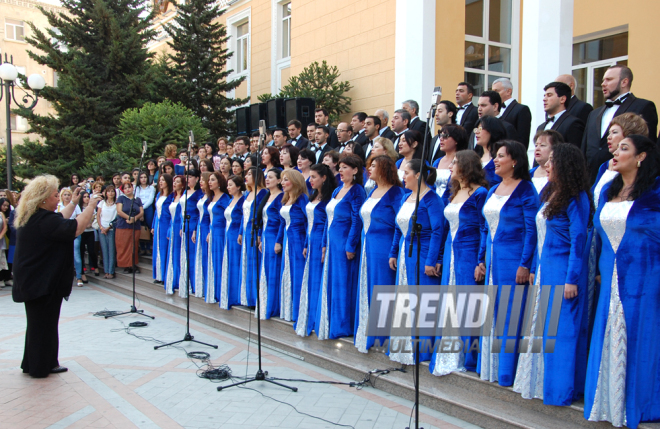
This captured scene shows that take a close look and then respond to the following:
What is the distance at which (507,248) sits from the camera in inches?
185

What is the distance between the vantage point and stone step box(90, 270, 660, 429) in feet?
14.1

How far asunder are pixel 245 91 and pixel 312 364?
658 inches

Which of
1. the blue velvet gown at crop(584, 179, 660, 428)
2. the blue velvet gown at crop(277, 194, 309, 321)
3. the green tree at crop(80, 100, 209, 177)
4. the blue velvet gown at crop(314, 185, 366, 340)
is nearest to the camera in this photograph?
the blue velvet gown at crop(584, 179, 660, 428)

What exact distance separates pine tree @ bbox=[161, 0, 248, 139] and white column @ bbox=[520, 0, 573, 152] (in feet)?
42.7

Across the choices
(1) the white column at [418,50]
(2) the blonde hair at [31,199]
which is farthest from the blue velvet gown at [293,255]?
(1) the white column at [418,50]

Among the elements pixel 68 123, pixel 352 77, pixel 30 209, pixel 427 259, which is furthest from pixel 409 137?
pixel 68 123

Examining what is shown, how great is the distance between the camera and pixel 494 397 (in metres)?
4.68

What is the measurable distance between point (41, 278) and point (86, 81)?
1684 cm

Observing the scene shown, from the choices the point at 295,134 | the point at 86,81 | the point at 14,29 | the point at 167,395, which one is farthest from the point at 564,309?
the point at 14,29

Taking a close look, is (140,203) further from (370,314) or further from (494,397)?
(494,397)

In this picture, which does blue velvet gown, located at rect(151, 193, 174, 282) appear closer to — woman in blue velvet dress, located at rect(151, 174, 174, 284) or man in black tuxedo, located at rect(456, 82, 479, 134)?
woman in blue velvet dress, located at rect(151, 174, 174, 284)

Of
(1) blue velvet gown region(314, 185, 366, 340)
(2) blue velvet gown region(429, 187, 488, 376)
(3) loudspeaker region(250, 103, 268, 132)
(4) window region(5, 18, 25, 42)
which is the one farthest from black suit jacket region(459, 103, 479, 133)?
(4) window region(5, 18, 25, 42)

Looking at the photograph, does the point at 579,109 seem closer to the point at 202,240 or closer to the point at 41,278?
the point at 41,278

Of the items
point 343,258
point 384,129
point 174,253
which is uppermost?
point 384,129
